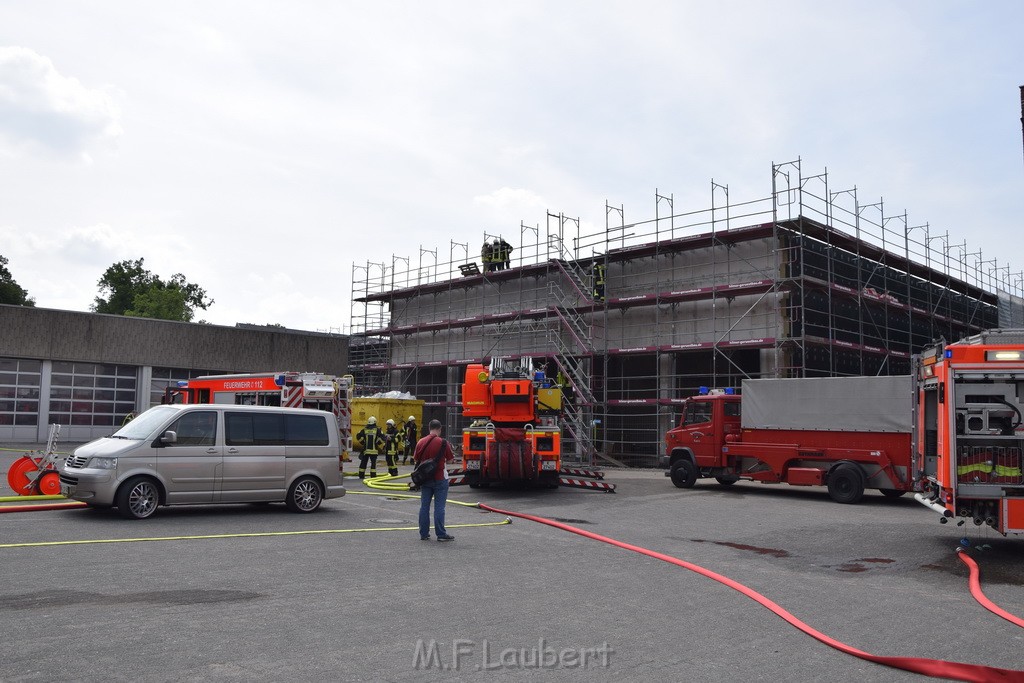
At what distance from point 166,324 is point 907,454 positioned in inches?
1303

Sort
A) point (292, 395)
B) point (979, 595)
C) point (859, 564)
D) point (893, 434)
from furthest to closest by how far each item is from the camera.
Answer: point (292, 395), point (893, 434), point (859, 564), point (979, 595)

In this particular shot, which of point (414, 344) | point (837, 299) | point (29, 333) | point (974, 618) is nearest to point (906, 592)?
point (974, 618)

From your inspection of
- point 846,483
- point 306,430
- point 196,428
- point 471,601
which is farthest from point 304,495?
point 846,483

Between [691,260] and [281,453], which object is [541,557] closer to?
[281,453]

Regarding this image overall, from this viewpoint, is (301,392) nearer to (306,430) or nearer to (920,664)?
(306,430)

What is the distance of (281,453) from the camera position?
43.3 feet

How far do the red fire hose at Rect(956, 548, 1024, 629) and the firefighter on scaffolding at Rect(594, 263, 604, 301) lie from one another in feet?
68.2

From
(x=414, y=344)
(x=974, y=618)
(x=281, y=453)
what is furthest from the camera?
(x=414, y=344)

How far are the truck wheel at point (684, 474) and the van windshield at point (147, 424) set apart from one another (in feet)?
40.0

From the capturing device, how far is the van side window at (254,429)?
41.7 ft

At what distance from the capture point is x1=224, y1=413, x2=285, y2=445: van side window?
1272cm

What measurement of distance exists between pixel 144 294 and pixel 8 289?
55.2 ft

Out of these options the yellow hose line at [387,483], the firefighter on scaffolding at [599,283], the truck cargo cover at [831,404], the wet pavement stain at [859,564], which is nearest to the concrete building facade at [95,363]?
the firefighter on scaffolding at [599,283]

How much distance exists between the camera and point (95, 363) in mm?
36719
